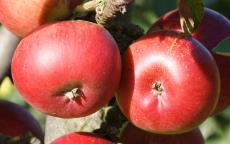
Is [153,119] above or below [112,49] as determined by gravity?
below

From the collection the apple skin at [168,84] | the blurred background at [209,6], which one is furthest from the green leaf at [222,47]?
the blurred background at [209,6]

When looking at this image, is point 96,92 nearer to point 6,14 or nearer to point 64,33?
point 64,33

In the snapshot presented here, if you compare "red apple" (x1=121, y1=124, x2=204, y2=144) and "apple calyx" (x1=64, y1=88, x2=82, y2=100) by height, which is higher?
"apple calyx" (x1=64, y1=88, x2=82, y2=100)

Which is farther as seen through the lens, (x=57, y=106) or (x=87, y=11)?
(x=87, y=11)

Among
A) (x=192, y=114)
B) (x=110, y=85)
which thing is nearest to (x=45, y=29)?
(x=110, y=85)

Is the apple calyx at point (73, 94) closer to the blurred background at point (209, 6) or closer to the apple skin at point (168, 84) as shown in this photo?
the apple skin at point (168, 84)

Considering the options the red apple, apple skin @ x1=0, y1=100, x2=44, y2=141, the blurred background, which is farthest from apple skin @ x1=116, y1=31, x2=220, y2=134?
the blurred background

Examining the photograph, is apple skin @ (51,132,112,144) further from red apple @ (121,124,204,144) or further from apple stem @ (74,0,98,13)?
apple stem @ (74,0,98,13)
